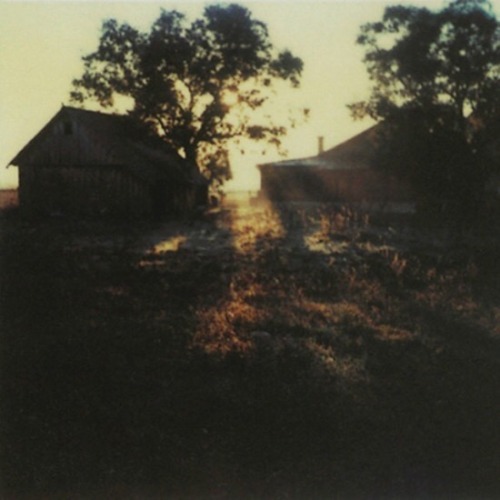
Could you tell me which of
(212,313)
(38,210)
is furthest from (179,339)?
(38,210)

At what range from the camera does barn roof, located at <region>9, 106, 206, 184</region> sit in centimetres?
3042

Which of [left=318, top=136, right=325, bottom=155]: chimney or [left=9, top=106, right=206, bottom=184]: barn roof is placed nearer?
[left=9, top=106, right=206, bottom=184]: barn roof

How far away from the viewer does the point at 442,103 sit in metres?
30.6

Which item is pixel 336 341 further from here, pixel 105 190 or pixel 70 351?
pixel 105 190

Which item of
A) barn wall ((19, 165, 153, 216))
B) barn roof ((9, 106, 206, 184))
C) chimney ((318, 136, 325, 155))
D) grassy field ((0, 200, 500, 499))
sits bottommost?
grassy field ((0, 200, 500, 499))

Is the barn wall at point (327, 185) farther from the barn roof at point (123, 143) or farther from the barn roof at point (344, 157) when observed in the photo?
the barn roof at point (123, 143)

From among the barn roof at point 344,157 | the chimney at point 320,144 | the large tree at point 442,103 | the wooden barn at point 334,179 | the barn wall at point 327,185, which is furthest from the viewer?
the chimney at point 320,144

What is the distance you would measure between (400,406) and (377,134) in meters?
28.3

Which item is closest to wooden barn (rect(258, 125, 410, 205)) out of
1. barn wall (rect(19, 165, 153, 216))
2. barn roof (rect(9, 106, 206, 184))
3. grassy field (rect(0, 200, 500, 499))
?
barn roof (rect(9, 106, 206, 184))

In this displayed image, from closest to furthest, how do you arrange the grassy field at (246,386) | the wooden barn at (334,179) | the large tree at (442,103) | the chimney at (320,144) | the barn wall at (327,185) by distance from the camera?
the grassy field at (246,386), the large tree at (442,103), the barn wall at (327,185), the wooden barn at (334,179), the chimney at (320,144)

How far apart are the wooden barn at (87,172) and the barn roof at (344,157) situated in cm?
1508

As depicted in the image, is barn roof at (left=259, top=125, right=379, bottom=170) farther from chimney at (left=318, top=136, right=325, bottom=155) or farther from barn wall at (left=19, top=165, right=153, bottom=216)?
barn wall at (left=19, top=165, right=153, bottom=216)

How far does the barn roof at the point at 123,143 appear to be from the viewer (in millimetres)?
30422

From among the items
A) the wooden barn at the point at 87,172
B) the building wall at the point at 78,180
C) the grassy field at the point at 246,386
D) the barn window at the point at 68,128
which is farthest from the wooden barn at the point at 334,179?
the grassy field at the point at 246,386
